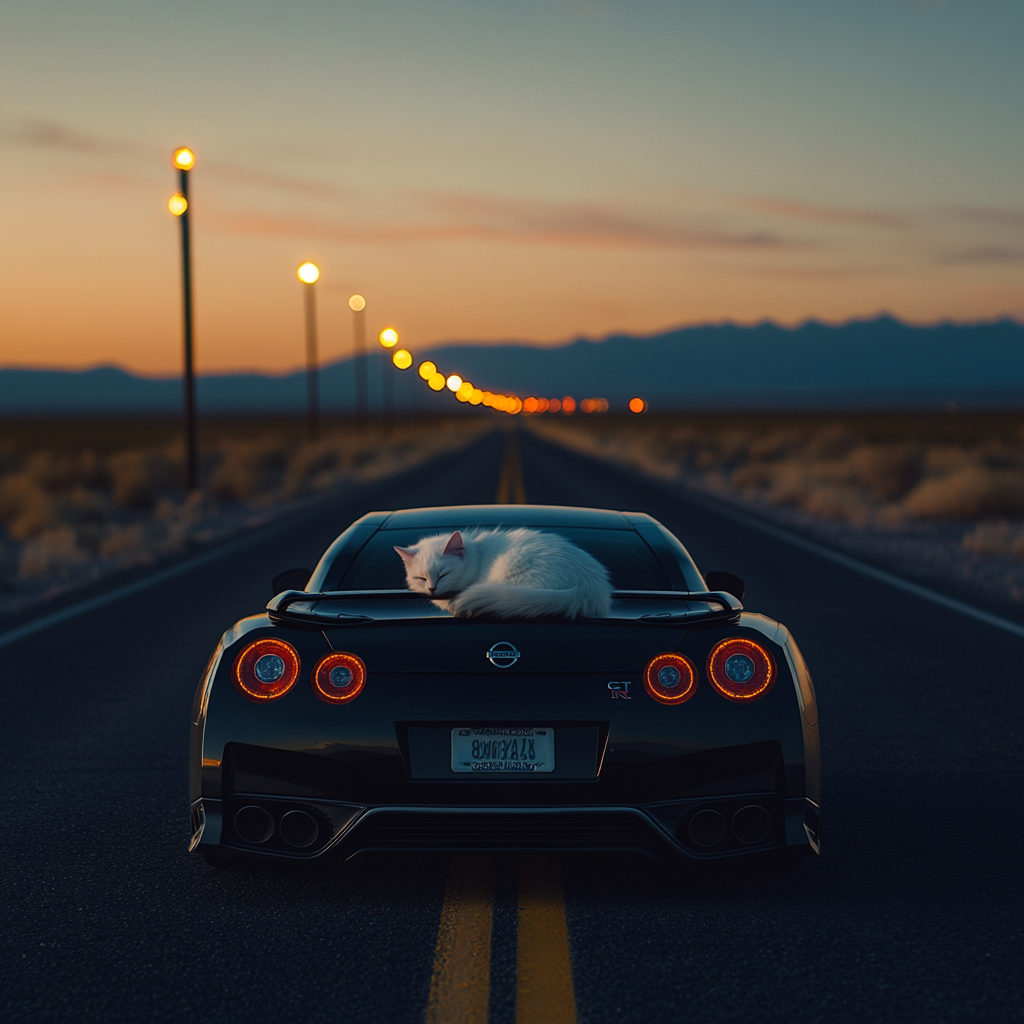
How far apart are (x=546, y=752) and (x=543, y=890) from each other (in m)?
0.79

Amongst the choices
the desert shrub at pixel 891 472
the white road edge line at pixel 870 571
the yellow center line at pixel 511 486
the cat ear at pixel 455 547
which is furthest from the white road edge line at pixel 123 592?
the desert shrub at pixel 891 472

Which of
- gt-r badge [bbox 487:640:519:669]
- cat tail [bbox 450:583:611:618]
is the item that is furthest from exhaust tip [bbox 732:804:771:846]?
gt-r badge [bbox 487:640:519:669]

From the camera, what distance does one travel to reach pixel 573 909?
4484mm

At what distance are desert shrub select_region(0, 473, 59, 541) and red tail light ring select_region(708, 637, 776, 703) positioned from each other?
68.7 feet

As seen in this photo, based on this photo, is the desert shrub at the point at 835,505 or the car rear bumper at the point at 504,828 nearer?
the car rear bumper at the point at 504,828

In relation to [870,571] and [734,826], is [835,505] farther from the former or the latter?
[734,826]

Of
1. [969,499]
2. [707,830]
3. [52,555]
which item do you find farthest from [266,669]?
[969,499]

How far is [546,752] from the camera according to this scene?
420cm

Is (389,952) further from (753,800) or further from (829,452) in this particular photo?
(829,452)

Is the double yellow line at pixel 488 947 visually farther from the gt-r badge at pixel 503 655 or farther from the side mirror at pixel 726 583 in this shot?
the side mirror at pixel 726 583

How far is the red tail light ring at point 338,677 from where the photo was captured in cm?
426

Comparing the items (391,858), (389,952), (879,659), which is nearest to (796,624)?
(879,659)

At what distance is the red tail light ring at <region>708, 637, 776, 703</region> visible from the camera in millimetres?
4320

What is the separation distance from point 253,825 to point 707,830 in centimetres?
158
